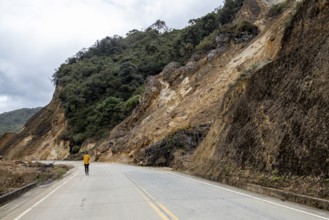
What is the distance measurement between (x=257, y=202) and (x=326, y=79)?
17.1ft

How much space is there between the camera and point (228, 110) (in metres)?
24.4

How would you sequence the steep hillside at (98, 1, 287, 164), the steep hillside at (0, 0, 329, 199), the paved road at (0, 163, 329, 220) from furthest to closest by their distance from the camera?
1. the steep hillside at (98, 1, 287, 164)
2. the steep hillside at (0, 0, 329, 199)
3. the paved road at (0, 163, 329, 220)

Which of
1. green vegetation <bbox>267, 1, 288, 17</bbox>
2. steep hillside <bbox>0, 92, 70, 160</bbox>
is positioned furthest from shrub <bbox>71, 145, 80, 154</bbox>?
green vegetation <bbox>267, 1, 288, 17</bbox>

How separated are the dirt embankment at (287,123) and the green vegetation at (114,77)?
1268 inches

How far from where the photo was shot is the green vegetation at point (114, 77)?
6394 centimetres

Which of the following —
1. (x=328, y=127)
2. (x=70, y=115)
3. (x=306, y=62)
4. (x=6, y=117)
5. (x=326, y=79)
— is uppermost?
(x=6, y=117)

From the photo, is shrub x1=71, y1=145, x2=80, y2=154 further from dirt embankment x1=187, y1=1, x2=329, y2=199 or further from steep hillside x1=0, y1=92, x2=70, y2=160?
dirt embankment x1=187, y1=1, x2=329, y2=199

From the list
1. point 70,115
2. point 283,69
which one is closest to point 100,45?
point 70,115

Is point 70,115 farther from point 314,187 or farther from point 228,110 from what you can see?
point 314,187

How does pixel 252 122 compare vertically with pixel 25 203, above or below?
above

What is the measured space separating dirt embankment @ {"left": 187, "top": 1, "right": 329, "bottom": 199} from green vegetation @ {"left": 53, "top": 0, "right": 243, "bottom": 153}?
32197 millimetres

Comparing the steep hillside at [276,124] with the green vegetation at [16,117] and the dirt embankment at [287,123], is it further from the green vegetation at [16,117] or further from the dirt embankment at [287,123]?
the green vegetation at [16,117]

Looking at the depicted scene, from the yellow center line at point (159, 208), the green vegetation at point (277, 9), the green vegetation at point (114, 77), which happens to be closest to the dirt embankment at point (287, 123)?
the yellow center line at point (159, 208)

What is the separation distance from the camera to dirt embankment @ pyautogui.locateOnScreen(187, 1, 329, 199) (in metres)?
12.2
